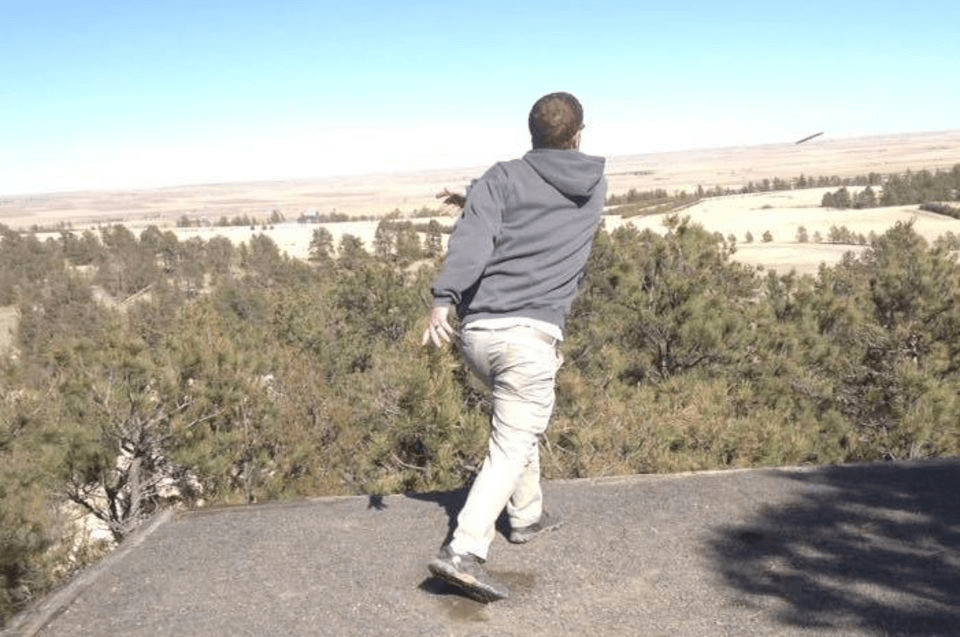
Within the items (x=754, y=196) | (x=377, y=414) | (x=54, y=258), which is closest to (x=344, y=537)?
(x=377, y=414)

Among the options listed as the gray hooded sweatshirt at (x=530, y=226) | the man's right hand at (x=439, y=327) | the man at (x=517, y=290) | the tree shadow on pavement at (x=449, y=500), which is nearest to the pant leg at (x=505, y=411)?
the man at (x=517, y=290)

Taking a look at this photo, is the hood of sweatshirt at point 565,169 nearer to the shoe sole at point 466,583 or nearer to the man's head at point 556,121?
the man's head at point 556,121

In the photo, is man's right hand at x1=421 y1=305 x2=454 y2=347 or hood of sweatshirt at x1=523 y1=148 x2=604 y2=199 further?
hood of sweatshirt at x1=523 y1=148 x2=604 y2=199

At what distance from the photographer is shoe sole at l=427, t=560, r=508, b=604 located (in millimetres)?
3010

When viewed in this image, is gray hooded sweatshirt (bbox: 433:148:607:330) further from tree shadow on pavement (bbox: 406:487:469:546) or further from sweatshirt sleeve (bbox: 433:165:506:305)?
tree shadow on pavement (bbox: 406:487:469:546)

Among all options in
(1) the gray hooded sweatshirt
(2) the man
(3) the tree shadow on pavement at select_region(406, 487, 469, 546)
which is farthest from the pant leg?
(3) the tree shadow on pavement at select_region(406, 487, 469, 546)

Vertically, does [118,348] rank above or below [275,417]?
above

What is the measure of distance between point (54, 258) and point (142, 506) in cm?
4293

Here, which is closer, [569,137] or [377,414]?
[569,137]

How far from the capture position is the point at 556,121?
3.08m

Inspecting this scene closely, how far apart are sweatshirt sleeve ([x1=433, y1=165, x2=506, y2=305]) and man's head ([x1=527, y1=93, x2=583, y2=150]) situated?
25 centimetres

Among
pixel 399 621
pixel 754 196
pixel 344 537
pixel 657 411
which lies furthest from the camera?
pixel 754 196

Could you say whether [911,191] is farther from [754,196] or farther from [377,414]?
[377,414]

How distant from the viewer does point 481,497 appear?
3.14 m
